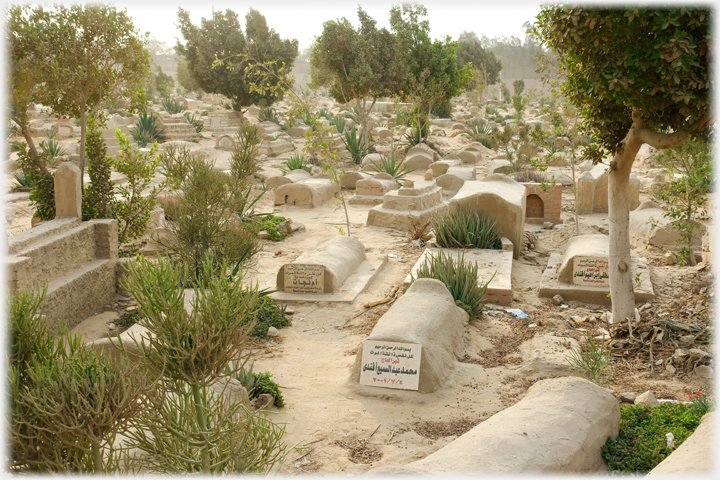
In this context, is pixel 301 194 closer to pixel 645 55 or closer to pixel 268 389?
pixel 268 389

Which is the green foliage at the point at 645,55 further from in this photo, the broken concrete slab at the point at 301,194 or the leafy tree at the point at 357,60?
the leafy tree at the point at 357,60

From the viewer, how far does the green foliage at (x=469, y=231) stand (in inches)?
393

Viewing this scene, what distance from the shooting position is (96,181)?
28.7ft

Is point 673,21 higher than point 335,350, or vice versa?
point 673,21

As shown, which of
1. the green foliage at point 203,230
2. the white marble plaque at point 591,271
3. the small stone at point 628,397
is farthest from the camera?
the white marble plaque at point 591,271

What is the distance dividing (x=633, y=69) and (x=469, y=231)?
512 cm

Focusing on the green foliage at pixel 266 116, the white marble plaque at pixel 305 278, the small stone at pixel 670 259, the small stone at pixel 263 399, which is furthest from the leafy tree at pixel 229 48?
the small stone at pixel 263 399

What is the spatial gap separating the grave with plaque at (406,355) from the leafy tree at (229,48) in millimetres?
24005

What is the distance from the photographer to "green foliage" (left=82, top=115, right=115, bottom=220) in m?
8.66

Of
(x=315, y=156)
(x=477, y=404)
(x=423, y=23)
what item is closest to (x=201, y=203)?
(x=477, y=404)

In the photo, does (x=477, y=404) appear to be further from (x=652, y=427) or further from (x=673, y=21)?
(x=673, y=21)

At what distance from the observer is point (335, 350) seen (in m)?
6.96

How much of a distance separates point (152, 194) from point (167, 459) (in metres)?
7.02

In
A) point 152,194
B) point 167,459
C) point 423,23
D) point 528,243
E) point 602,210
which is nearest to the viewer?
point 167,459
